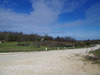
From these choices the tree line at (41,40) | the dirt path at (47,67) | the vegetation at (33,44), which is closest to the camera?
the dirt path at (47,67)

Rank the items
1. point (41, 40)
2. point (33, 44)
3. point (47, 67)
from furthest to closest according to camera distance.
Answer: point (41, 40)
point (33, 44)
point (47, 67)

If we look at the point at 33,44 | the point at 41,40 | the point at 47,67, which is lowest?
the point at 47,67

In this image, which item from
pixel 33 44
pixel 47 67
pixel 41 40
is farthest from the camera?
pixel 41 40

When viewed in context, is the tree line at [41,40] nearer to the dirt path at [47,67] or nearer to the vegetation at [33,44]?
the vegetation at [33,44]

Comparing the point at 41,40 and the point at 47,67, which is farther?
the point at 41,40

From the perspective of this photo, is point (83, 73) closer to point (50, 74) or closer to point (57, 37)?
point (50, 74)

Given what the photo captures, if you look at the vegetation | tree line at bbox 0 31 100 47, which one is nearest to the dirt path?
the vegetation

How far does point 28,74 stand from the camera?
577 cm

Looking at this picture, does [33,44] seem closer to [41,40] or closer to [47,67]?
[41,40]

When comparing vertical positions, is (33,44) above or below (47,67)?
above

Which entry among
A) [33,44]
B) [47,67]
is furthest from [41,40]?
[47,67]

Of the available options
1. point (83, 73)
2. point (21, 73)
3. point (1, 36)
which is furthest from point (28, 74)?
point (1, 36)

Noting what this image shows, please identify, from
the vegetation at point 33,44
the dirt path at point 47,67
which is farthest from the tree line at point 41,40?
the dirt path at point 47,67

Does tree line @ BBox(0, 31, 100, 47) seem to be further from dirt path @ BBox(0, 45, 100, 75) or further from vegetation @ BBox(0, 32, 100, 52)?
dirt path @ BBox(0, 45, 100, 75)
